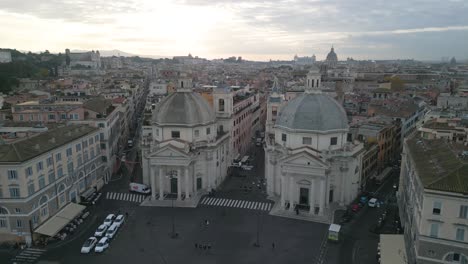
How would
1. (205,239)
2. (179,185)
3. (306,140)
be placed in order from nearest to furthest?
(205,239)
(306,140)
(179,185)

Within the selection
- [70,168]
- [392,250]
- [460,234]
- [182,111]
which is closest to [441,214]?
[460,234]

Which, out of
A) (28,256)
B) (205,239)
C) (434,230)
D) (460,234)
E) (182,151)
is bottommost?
(28,256)

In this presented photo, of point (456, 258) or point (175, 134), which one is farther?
point (175, 134)

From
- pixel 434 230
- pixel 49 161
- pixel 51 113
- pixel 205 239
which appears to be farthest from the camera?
pixel 51 113

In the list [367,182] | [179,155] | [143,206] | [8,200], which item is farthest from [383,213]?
[8,200]

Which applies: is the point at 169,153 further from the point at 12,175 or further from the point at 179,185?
the point at 12,175

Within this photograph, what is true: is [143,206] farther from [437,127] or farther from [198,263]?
[437,127]

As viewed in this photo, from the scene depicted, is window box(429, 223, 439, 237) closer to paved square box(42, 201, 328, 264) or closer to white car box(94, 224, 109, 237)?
paved square box(42, 201, 328, 264)

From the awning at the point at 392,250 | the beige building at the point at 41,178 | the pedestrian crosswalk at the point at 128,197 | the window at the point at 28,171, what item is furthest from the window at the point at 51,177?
the awning at the point at 392,250
